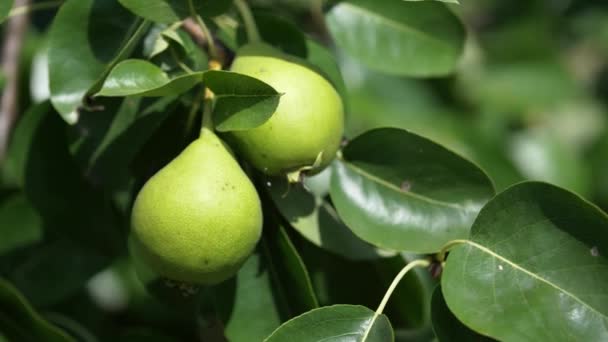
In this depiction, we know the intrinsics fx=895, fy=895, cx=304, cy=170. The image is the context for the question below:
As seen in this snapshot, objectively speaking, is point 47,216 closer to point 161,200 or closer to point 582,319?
point 161,200

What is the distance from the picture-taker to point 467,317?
3.65ft

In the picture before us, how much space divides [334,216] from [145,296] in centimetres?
107

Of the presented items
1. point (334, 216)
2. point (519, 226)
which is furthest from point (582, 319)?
point (334, 216)

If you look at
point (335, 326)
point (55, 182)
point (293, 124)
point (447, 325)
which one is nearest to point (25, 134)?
point (55, 182)

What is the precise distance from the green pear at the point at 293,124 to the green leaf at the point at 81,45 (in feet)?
0.72

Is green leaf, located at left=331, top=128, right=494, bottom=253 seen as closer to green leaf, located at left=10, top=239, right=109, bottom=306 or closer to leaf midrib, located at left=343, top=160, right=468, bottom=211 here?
leaf midrib, located at left=343, top=160, right=468, bottom=211

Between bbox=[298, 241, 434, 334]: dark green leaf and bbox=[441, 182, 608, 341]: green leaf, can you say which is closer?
bbox=[441, 182, 608, 341]: green leaf

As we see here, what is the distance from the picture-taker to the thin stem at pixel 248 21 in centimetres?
139

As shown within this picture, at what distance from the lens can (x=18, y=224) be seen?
67.7 inches

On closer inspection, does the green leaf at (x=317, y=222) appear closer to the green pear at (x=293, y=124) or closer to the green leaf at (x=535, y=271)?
the green pear at (x=293, y=124)

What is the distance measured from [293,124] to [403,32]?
19.5 inches

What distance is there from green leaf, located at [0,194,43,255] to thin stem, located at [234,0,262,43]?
0.60 meters

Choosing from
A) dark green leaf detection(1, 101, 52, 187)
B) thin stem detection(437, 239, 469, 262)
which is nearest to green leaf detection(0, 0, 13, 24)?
dark green leaf detection(1, 101, 52, 187)

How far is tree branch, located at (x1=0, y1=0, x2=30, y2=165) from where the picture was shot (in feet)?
5.83
